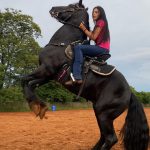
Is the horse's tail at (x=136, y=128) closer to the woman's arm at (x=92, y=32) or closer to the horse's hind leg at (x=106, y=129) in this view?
the horse's hind leg at (x=106, y=129)

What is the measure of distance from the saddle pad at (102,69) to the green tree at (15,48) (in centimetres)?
3749

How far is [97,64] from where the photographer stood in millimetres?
7711

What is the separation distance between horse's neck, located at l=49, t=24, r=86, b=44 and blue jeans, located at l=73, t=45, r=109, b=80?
0.84ft

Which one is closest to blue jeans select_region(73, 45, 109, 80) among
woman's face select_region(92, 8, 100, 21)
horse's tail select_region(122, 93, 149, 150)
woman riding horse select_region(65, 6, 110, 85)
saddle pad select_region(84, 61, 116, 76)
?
woman riding horse select_region(65, 6, 110, 85)

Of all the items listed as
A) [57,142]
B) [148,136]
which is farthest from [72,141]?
[148,136]

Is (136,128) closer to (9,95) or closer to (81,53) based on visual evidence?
(81,53)

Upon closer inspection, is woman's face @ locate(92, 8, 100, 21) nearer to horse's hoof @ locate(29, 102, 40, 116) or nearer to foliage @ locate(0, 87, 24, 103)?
horse's hoof @ locate(29, 102, 40, 116)

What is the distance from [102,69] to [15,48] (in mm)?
40471

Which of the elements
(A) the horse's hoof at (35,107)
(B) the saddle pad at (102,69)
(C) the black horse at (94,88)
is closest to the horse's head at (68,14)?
(C) the black horse at (94,88)

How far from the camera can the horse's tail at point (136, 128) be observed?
314 inches

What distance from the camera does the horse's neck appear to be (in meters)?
7.66

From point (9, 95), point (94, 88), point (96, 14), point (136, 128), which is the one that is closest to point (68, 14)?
point (96, 14)

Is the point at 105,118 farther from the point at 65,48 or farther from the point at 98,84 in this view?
the point at 65,48

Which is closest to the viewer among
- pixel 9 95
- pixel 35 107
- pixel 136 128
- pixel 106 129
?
pixel 35 107
